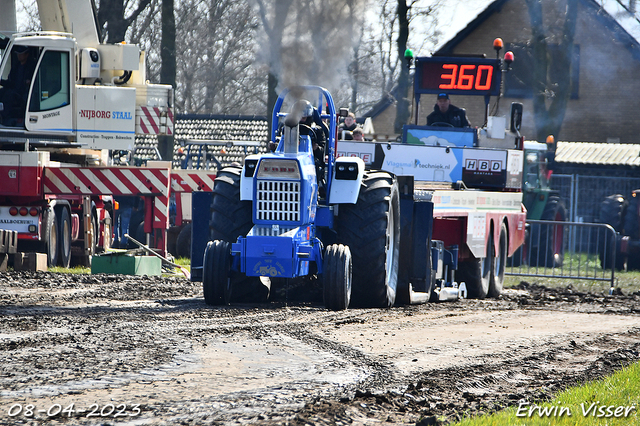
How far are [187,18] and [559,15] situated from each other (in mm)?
15590

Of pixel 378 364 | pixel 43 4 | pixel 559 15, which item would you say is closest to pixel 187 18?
pixel 559 15

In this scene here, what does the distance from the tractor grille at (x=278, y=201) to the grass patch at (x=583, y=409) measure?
3.69 m

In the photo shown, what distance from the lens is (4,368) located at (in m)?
5.50

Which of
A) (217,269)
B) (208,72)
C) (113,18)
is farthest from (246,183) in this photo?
(208,72)

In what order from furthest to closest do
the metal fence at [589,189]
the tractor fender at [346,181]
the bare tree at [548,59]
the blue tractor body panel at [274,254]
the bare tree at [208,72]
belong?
the bare tree at [208,72] < the metal fence at [589,189] < the bare tree at [548,59] < the tractor fender at [346,181] < the blue tractor body panel at [274,254]

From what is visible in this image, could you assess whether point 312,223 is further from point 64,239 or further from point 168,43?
point 168,43

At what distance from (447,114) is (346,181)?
A: 572 cm

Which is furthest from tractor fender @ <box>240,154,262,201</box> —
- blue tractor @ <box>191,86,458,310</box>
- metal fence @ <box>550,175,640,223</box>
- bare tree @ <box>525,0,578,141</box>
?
metal fence @ <box>550,175,640,223</box>

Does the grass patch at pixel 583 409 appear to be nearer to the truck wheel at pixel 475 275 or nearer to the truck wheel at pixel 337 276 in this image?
the truck wheel at pixel 337 276

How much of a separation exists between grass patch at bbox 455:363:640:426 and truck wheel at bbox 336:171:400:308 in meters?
3.64

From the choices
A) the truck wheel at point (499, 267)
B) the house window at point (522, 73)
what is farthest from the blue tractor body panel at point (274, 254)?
the house window at point (522, 73)

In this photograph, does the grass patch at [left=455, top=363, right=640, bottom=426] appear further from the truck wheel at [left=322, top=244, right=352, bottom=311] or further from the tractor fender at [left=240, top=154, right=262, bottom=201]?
the tractor fender at [left=240, top=154, right=262, bottom=201]

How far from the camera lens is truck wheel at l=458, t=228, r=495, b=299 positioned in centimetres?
1298

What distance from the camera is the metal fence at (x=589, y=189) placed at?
28.4 meters
